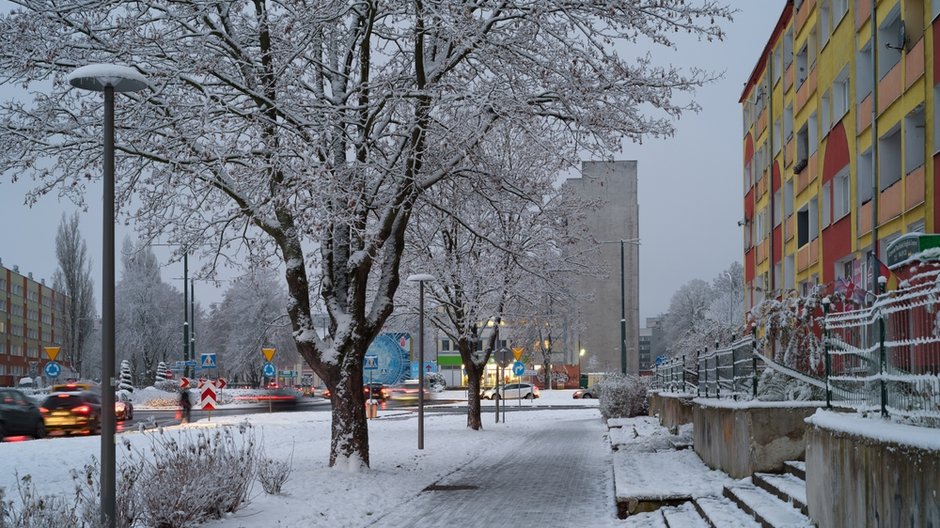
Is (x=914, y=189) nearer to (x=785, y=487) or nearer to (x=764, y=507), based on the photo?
(x=785, y=487)

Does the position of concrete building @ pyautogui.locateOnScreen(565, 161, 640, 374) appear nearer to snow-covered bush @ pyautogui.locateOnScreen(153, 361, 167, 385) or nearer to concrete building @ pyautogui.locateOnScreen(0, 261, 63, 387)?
snow-covered bush @ pyautogui.locateOnScreen(153, 361, 167, 385)

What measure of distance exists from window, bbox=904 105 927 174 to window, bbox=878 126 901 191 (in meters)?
2.09

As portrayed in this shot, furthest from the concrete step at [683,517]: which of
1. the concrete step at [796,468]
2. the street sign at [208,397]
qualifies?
the street sign at [208,397]

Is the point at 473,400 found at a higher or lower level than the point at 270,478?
lower

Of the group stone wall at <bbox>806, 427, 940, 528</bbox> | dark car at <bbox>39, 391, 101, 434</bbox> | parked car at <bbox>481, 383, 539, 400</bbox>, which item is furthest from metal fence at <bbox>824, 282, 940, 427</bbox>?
parked car at <bbox>481, 383, 539, 400</bbox>

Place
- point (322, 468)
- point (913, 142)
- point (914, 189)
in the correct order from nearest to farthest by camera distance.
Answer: point (322, 468) < point (914, 189) < point (913, 142)

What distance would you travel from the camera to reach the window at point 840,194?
97.0 ft

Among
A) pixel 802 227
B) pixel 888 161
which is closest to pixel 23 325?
pixel 802 227

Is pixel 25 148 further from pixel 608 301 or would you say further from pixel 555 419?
pixel 608 301

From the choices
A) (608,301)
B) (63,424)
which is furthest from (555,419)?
(608,301)

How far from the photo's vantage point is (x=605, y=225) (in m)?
83.9

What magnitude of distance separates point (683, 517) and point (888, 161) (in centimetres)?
1744

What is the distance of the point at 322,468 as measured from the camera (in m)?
17.5

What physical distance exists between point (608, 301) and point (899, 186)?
231 feet
